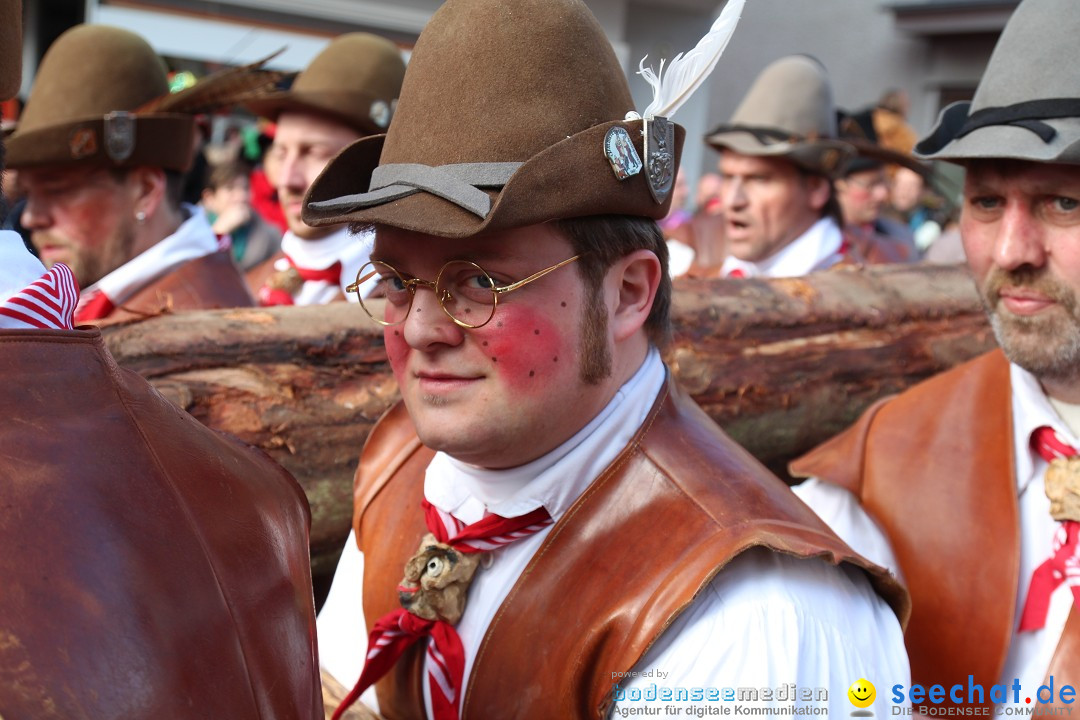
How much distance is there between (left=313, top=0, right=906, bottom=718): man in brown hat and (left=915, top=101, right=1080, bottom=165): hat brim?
2.97 ft

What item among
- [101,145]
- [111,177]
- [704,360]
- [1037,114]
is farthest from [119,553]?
[111,177]

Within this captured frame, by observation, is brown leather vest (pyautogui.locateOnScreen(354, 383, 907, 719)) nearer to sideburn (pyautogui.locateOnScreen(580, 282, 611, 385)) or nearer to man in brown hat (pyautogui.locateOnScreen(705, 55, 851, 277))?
sideburn (pyautogui.locateOnScreen(580, 282, 611, 385))

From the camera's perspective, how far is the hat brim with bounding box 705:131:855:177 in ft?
17.9

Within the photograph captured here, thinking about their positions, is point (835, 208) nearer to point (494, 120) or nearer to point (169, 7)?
point (494, 120)

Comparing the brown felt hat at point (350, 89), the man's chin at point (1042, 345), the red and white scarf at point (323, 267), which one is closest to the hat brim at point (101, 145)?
the brown felt hat at point (350, 89)

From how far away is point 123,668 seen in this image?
43.2 inches

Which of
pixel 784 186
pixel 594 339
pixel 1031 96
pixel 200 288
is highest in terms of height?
pixel 1031 96

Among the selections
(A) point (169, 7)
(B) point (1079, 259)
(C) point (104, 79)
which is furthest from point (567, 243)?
(A) point (169, 7)

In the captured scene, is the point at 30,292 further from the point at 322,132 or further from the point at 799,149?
the point at 799,149

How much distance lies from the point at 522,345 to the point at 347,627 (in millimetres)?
958

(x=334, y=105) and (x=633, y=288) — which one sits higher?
(x=633, y=288)

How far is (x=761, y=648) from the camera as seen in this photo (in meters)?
1.73

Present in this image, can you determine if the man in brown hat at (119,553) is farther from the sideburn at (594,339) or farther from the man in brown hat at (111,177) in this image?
the man in brown hat at (111,177)

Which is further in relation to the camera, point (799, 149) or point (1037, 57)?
point (799, 149)
